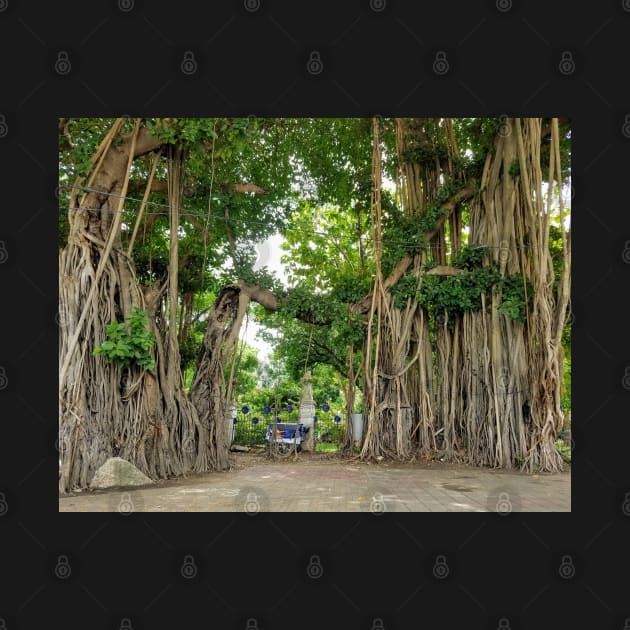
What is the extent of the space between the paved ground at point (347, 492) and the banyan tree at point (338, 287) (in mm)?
633

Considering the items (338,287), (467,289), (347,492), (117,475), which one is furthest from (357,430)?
(117,475)

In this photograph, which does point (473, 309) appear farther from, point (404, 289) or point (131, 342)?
point (131, 342)

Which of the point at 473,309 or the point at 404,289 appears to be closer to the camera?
the point at 473,309

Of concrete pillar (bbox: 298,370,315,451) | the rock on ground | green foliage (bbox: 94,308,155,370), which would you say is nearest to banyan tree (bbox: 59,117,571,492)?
green foliage (bbox: 94,308,155,370)

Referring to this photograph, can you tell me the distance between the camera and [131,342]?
17.9ft

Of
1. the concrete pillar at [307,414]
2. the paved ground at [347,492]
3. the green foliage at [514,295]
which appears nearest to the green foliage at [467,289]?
the green foliage at [514,295]

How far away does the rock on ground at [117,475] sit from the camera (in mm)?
4996

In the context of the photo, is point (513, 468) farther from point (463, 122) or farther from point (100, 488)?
point (463, 122)

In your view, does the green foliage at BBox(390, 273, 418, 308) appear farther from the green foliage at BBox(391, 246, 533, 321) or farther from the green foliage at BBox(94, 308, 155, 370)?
the green foliage at BBox(94, 308, 155, 370)

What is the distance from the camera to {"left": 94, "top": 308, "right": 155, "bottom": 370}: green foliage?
5320mm

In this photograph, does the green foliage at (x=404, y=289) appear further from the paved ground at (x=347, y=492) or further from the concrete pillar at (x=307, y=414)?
the concrete pillar at (x=307, y=414)

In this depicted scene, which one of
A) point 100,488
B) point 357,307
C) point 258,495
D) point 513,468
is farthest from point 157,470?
point 513,468

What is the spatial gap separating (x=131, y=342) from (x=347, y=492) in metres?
2.84

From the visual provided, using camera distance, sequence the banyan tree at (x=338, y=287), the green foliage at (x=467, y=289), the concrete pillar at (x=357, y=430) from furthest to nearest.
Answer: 1. the concrete pillar at (x=357, y=430)
2. the green foliage at (x=467, y=289)
3. the banyan tree at (x=338, y=287)
